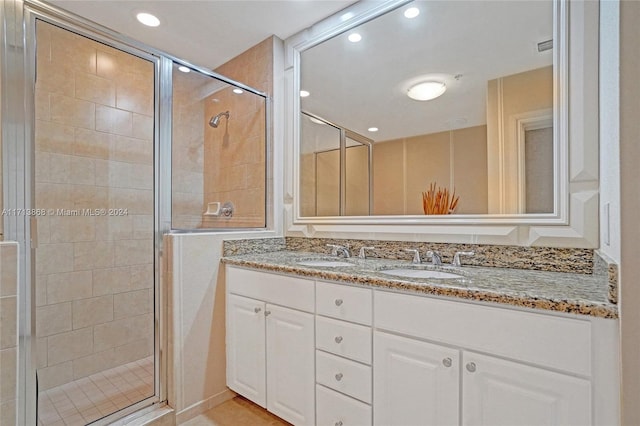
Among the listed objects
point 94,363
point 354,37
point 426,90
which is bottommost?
point 94,363

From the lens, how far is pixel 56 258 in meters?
1.92

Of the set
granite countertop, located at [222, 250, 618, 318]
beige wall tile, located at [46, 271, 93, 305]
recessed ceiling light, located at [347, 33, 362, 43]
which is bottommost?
beige wall tile, located at [46, 271, 93, 305]

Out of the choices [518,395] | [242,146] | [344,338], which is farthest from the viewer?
[242,146]

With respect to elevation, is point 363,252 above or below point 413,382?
above

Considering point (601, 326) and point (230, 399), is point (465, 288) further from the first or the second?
point (230, 399)

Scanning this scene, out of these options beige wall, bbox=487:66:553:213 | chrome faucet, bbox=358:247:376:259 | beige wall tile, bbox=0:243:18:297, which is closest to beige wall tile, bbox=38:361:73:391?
beige wall tile, bbox=0:243:18:297

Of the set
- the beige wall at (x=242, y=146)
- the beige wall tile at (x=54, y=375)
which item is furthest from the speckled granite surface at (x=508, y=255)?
the beige wall tile at (x=54, y=375)

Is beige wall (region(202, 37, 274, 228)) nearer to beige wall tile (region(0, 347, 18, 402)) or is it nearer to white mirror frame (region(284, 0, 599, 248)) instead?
beige wall tile (region(0, 347, 18, 402))

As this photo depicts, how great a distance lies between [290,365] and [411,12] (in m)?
2.02

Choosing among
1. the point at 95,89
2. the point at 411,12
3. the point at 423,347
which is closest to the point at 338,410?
the point at 423,347

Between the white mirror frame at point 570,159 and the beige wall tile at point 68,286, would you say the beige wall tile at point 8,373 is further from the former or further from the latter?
the white mirror frame at point 570,159

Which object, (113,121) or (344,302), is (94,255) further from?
(344,302)

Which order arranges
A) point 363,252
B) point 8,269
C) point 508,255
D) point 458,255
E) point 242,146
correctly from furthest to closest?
point 242,146 → point 363,252 → point 458,255 → point 508,255 → point 8,269

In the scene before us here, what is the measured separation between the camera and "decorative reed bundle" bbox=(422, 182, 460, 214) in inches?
65.6
